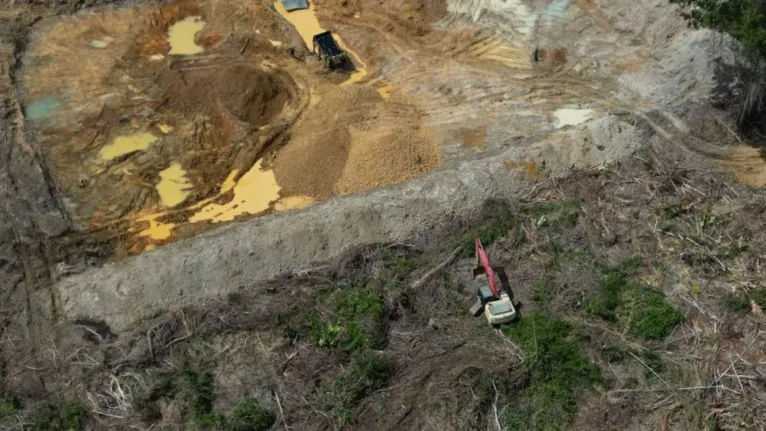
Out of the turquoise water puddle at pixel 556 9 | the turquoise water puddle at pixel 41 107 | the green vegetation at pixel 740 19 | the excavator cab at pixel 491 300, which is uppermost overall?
the green vegetation at pixel 740 19

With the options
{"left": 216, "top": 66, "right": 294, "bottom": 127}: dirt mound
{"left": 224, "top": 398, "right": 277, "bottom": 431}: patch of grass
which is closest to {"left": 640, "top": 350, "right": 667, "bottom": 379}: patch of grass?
{"left": 224, "top": 398, "right": 277, "bottom": 431}: patch of grass

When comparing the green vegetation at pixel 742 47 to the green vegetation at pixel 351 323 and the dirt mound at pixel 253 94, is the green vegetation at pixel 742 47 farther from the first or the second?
the dirt mound at pixel 253 94

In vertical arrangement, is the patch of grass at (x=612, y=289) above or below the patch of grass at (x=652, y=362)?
above

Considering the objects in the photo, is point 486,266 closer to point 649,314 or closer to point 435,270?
point 435,270

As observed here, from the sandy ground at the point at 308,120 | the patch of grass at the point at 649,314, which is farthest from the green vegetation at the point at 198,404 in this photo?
the patch of grass at the point at 649,314

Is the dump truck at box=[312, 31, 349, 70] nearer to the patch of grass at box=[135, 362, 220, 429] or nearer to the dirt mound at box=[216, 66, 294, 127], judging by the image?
the dirt mound at box=[216, 66, 294, 127]
